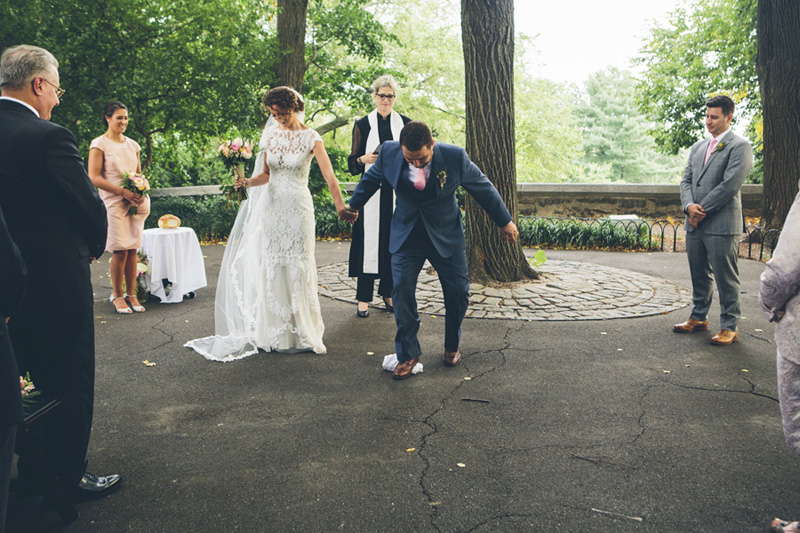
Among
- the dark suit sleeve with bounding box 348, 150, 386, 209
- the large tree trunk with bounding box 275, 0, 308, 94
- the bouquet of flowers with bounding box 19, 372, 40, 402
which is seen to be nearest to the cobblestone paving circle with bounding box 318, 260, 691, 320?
the dark suit sleeve with bounding box 348, 150, 386, 209

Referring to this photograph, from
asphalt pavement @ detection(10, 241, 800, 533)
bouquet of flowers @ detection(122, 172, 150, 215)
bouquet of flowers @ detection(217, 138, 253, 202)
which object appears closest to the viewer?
asphalt pavement @ detection(10, 241, 800, 533)

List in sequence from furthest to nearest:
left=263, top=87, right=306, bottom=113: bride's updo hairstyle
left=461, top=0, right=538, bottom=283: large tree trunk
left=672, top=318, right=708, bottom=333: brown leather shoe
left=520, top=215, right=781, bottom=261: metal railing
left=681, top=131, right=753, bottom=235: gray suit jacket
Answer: left=520, top=215, right=781, bottom=261: metal railing, left=461, top=0, right=538, bottom=283: large tree trunk, left=672, top=318, right=708, bottom=333: brown leather shoe, left=681, top=131, right=753, bottom=235: gray suit jacket, left=263, top=87, right=306, bottom=113: bride's updo hairstyle

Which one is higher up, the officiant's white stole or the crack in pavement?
the officiant's white stole

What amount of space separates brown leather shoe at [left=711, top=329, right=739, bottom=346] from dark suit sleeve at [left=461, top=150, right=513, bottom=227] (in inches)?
100

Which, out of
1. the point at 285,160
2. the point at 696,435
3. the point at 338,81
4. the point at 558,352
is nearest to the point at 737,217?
the point at 558,352

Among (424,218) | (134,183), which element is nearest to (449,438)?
(424,218)

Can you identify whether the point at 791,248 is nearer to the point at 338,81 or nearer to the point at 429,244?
the point at 429,244

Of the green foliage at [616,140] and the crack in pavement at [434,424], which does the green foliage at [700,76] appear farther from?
the green foliage at [616,140]

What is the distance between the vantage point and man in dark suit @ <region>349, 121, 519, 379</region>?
459cm

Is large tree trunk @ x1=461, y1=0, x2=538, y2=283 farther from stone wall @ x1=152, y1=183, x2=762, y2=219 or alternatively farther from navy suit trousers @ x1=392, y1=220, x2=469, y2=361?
stone wall @ x1=152, y1=183, x2=762, y2=219

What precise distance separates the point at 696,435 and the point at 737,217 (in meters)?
2.84

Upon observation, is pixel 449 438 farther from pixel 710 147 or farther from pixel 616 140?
pixel 616 140

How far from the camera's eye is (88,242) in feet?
9.84

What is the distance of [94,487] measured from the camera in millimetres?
3037
